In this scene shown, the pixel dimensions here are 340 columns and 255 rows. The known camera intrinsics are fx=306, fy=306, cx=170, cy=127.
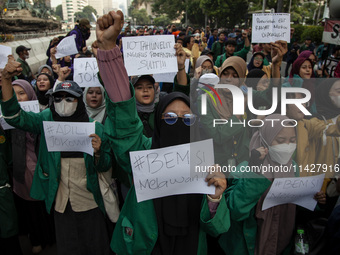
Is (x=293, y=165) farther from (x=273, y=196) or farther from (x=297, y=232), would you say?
(x=297, y=232)

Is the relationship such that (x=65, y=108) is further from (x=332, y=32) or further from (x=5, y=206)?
(x=332, y=32)

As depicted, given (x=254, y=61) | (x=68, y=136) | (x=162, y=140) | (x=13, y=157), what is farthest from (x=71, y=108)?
(x=254, y=61)

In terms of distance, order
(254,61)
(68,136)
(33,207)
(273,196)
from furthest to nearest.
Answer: (254,61), (33,207), (68,136), (273,196)

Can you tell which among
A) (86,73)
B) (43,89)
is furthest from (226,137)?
(43,89)

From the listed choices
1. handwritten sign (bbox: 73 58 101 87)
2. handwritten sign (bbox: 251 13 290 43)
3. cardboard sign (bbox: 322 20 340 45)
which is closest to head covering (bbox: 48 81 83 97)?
handwritten sign (bbox: 73 58 101 87)

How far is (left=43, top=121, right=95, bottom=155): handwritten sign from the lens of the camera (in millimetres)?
2371

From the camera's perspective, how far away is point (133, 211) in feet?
6.10

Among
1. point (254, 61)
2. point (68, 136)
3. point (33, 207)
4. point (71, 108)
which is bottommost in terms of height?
point (33, 207)

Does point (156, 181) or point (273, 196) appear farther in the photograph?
point (273, 196)

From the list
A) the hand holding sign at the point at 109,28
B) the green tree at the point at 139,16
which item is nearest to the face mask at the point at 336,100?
the hand holding sign at the point at 109,28

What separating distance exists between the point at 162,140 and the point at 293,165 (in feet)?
3.35

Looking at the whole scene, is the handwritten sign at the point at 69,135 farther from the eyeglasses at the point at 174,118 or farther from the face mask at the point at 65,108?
the eyeglasses at the point at 174,118

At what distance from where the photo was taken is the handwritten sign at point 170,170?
5.49 feet

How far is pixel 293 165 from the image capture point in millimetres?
2182
